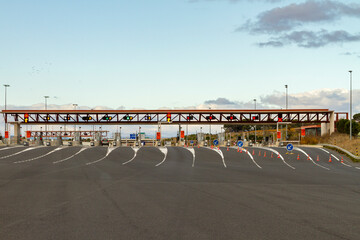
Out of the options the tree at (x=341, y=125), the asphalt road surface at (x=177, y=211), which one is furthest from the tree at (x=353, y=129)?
the asphalt road surface at (x=177, y=211)

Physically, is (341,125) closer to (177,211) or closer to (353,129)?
(353,129)

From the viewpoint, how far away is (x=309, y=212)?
471 inches

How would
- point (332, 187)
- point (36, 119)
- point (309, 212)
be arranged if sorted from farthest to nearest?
point (36, 119)
point (332, 187)
point (309, 212)

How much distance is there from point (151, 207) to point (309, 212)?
14.7 ft

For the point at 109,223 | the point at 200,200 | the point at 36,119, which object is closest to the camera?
the point at 109,223

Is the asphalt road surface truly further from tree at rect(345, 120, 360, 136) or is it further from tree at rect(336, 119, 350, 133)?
tree at rect(336, 119, 350, 133)

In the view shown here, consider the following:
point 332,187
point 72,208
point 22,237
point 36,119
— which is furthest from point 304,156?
point 36,119

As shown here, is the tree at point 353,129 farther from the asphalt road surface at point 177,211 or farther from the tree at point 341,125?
the asphalt road surface at point 177,211

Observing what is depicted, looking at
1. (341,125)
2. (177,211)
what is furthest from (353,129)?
(177,211)

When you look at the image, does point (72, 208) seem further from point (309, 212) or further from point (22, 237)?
point (309, 212)

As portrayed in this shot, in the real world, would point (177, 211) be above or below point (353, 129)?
below

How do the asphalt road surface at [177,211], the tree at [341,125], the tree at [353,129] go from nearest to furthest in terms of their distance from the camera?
the asphalt road surface at [177,211] < the tree at [353,129] < the tree at [341,125]

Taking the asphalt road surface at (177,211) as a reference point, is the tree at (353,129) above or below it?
above

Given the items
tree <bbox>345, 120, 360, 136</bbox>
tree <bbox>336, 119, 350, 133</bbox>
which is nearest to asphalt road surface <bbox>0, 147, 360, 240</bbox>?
tree <bbox>345, 120, 360, 136</bbox>
